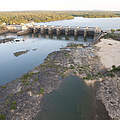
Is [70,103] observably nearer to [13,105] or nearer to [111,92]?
[111,92]

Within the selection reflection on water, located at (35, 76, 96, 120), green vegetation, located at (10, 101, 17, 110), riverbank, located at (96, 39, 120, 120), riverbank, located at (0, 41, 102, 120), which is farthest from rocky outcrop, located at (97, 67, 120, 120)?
green vegetation, located at (10, 101, 17, 110)

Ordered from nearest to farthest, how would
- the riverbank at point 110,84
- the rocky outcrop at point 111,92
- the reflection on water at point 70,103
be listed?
the rocky outcrop at point 111,92
the reflection on water at point 70,103
the riverbank at point 110,84

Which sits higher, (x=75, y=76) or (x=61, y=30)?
(x=61, y=30)

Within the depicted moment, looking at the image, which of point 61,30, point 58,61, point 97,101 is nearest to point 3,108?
point 97,101

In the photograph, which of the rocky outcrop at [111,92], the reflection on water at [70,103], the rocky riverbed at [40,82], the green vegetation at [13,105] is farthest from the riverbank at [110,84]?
the green vegetation at [13,105]

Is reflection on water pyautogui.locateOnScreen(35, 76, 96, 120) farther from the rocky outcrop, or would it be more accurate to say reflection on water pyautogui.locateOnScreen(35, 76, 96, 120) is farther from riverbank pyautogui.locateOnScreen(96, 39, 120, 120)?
riverbank pyautogui.locateOnScreen(96, 39, 120, 120)

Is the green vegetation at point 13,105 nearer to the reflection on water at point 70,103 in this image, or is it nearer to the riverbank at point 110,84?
the reflection on water at point 70,103

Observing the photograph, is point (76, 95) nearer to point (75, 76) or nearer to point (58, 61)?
point (75, 76)
